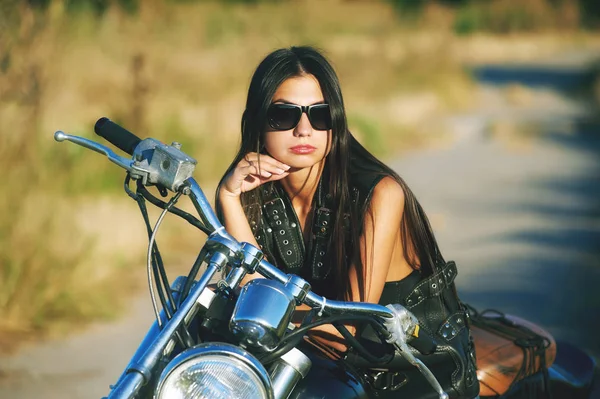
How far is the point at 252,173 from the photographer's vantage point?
2.46 meters

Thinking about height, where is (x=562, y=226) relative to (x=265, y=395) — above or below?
below

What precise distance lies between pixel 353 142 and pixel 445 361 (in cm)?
75

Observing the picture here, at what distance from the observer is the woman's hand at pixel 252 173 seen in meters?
2.41

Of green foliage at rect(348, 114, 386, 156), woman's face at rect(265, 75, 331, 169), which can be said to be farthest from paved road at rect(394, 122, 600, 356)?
woman's face at rect(265, 75, 331, 169)

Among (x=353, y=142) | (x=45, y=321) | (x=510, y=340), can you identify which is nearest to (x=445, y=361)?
(x=510, y=340)

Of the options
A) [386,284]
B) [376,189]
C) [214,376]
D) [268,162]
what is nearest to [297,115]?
[268,162]

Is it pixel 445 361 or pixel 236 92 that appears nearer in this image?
pixel 445 361

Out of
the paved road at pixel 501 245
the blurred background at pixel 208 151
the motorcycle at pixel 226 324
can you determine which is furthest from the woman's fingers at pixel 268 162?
the paved road at pixel 501 245

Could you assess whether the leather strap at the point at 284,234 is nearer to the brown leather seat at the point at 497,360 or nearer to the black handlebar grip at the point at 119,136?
the brown leather seat at the point at 497,360

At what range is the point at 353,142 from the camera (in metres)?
2.64

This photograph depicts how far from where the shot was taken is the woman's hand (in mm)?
2412

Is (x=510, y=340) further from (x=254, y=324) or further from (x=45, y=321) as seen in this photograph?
(x=45, y=321)

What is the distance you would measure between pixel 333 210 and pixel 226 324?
744 mm

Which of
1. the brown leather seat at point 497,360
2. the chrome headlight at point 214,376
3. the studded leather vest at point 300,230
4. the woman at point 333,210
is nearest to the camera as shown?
the chrome headlight at point 214,376
